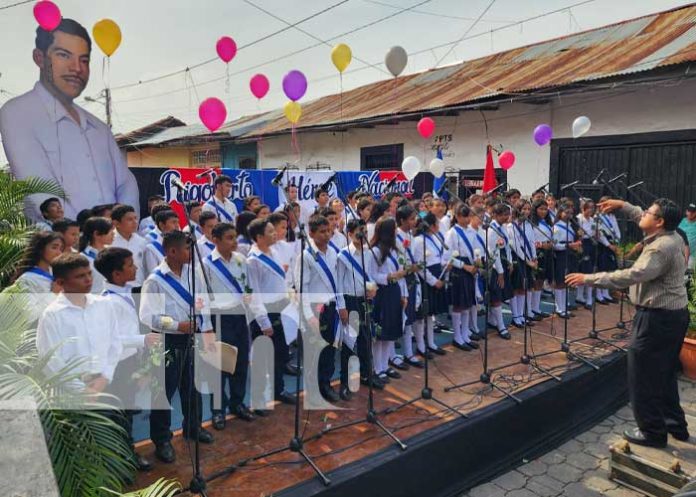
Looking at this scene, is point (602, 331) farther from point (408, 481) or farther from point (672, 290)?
point (408, 481)

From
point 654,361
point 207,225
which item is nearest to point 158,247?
point 207,225

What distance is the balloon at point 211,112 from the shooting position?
678 cm

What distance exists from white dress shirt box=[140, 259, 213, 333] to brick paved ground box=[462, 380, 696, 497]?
8.79 feet

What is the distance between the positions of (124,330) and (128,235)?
2.10 metres

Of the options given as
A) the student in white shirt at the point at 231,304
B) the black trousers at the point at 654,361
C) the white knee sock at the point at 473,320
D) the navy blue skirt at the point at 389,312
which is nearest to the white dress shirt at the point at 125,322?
the student in white shirt at the point at 231,304

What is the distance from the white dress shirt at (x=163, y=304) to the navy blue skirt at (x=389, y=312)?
1.92 meters

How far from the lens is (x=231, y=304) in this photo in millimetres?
4043

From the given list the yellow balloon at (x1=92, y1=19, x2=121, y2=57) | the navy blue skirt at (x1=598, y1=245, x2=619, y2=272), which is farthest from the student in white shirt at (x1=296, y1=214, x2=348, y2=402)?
the navy blue skirt at (x1=598, y1=245, x2=619, y2=272)

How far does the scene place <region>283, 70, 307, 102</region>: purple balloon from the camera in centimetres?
706

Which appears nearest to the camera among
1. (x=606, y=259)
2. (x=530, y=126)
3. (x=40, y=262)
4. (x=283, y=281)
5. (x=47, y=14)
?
(x=40, y=262)

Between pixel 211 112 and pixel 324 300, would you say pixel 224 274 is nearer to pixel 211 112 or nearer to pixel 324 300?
pixel 324 300

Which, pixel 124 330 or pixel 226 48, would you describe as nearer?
pixel 124 330

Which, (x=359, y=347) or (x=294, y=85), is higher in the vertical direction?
(x=294, y=85)

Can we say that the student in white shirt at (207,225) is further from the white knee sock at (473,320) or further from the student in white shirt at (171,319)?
the white knee sock at (473,320)
